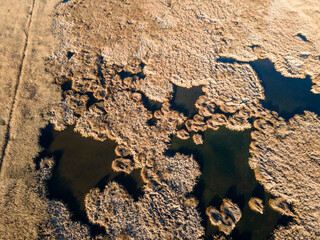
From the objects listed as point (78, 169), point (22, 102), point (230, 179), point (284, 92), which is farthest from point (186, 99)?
point (22, 102)

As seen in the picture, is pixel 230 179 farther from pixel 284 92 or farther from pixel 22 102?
pixel 22 102

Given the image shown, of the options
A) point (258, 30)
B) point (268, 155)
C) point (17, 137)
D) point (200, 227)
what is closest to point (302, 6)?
point (258, 30)

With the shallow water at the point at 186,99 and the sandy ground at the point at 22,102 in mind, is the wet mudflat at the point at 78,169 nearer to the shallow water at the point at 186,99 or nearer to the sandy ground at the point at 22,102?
the sandy ground at the point at 22,102

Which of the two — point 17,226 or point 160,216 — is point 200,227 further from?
point 17,226

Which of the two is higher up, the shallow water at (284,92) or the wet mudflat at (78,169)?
the shallow water at (284,92)

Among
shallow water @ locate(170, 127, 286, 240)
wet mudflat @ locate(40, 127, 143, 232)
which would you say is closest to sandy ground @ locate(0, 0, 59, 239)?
wet mudflat @ locate(40, 127, 143, 232)

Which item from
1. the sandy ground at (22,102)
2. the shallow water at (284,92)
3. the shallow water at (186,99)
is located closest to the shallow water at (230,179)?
the shallow water at (186,99)
